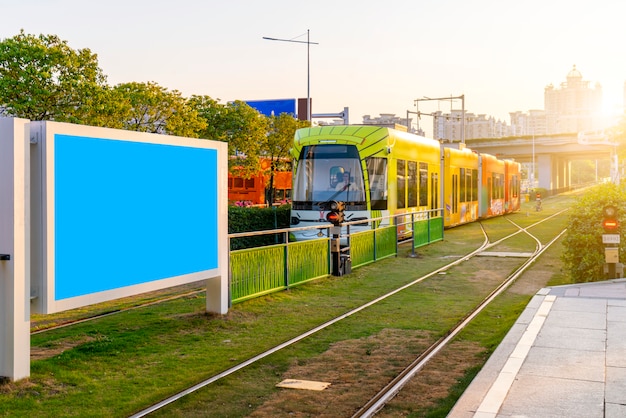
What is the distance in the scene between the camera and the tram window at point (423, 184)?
24844 millimetres

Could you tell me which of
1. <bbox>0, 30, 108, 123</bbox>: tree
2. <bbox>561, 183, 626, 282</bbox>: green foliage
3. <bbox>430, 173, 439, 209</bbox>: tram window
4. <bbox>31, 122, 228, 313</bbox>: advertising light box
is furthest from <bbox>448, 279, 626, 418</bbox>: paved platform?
<bbox>0, 30, 108, 123</bbox>: tree

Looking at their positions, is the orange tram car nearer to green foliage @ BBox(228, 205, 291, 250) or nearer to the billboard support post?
green foliage @ BBox(228, 205, 291, 250)

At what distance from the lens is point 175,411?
22.0ft

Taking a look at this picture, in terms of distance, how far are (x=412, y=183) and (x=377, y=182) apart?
3121 millimetres

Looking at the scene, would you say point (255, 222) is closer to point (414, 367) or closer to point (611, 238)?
point (611, 238)

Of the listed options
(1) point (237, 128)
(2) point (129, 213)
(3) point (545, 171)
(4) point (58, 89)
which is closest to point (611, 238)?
(2) point (129, 213)

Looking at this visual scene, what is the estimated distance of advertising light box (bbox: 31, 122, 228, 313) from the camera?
7.73m

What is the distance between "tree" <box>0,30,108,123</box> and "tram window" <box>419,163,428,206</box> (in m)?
10.7

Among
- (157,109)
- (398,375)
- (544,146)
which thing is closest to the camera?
(398,375)

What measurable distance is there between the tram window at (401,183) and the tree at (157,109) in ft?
45.1

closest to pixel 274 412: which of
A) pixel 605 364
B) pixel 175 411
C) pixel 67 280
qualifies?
pixel 175 411

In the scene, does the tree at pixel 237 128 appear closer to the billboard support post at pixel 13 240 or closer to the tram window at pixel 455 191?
the tram window at pixel 455 191

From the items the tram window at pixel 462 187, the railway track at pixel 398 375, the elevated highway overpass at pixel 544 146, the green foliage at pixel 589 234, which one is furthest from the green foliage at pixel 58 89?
the elevated highway overpass at pixel 544 146

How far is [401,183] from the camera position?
22.5 metres
